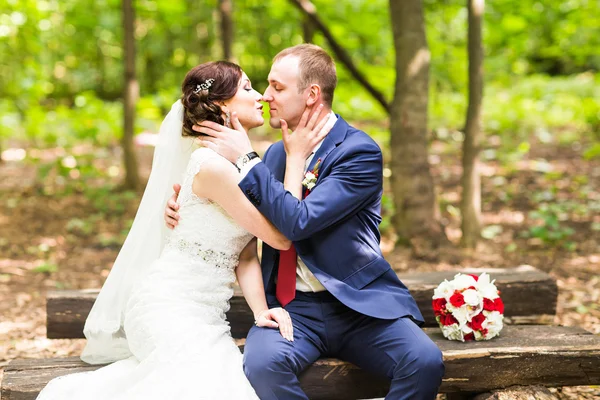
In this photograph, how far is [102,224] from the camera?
8.06 m

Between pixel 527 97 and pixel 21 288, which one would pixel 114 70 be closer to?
pixel 527 97

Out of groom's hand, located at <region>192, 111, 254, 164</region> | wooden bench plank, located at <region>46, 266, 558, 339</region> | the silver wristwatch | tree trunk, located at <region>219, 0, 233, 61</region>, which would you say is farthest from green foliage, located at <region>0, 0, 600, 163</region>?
the silver wristwatch

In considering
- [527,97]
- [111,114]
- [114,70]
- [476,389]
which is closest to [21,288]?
[476,389]

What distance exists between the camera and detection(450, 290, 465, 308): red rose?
3.27 metres

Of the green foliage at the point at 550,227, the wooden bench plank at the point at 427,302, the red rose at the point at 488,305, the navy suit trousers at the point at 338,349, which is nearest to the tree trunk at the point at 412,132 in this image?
the green foliage at the point at 550,227

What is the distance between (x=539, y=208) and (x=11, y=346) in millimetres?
6018

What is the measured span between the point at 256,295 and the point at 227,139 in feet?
2.69

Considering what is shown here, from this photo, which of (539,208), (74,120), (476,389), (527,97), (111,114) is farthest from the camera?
(527,97)

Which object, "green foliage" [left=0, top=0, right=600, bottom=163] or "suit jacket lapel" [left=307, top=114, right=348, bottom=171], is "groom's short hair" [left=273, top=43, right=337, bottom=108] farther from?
"green foliage" [left=0, top=0, right=600, bottom=163]

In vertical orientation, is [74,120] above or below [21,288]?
above

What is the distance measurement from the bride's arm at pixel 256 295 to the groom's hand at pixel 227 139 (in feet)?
1.83

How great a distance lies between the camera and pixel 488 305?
3281 mm

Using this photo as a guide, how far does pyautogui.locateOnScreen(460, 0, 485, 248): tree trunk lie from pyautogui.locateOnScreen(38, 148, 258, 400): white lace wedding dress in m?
3.65

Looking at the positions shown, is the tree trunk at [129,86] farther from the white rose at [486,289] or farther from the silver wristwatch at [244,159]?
the white rose at [486,289]
